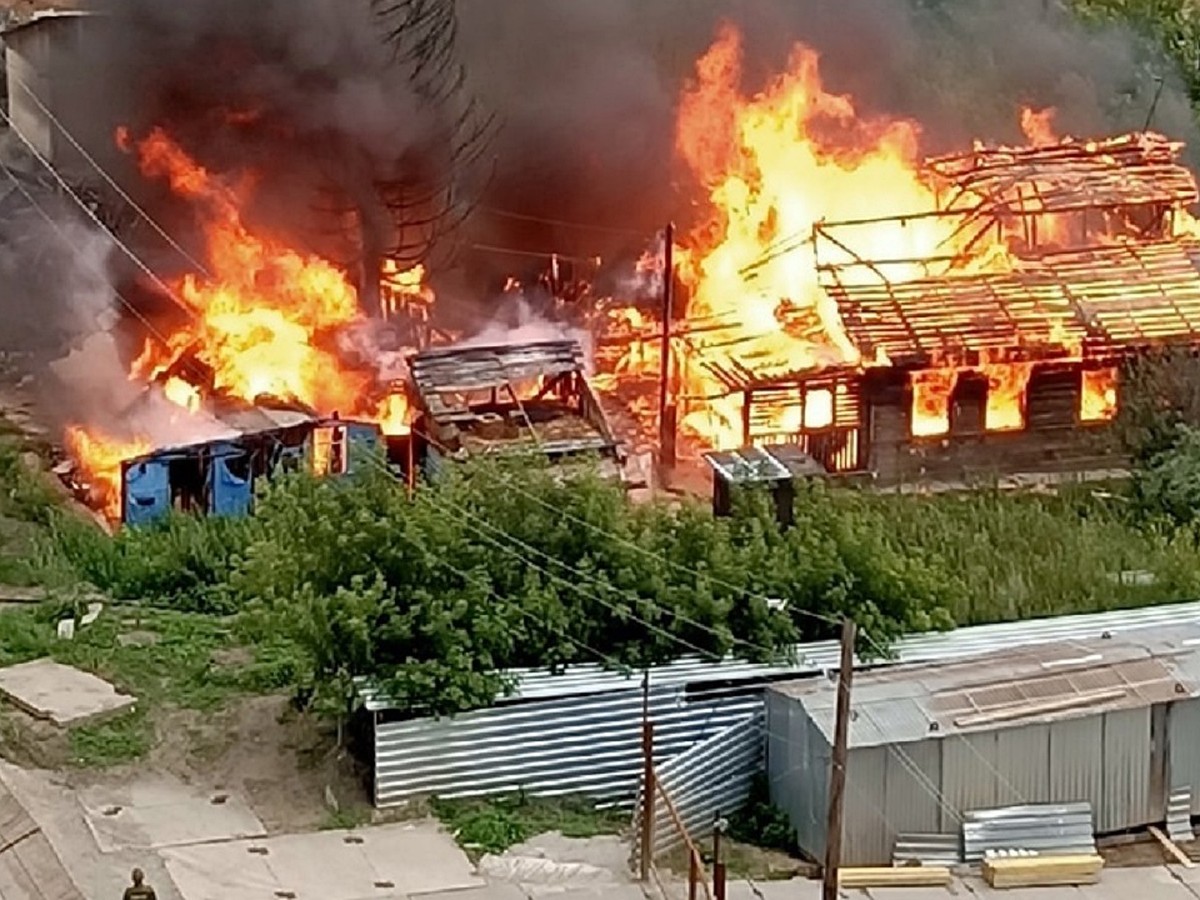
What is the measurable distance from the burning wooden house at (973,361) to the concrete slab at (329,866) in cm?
949

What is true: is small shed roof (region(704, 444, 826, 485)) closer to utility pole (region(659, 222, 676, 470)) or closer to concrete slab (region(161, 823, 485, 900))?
utility pole (region(659, 222, 676, 470))

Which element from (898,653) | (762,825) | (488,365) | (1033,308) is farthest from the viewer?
(1033,308)

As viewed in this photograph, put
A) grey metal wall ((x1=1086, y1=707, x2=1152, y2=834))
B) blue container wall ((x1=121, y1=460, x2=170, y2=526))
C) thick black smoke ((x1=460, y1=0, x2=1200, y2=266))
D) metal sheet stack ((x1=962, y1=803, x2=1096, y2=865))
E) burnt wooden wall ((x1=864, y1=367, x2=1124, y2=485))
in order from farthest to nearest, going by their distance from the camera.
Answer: thick black smoke ((x1=460, y1=0, x2=1200, y2=266)), burnt wooden wall ((x1=864, y1=367, x2=1124, y2=485)), blue container wall ((x1=121, y1=460, x2=170, y2=526)), grey metal wall ((x1=1086, y1=707, x2=1152, y2=834)), metal sheet stack ((x1=962, y1=803, x2=1096, y2=865))

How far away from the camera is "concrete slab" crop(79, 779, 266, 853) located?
19.5m

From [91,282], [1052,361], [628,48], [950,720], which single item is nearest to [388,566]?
[950,720]

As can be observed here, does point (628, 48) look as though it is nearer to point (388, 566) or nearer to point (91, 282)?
point (91, 282)

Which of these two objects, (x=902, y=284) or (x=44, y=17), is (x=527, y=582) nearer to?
(x=902, y=284)

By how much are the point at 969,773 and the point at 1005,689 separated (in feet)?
2.77

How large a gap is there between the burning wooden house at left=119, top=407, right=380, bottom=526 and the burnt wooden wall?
5.46 m

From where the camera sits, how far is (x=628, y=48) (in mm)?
34031

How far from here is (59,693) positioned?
71.2 ft

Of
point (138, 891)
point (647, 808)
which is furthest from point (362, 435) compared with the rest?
point (138, 891)

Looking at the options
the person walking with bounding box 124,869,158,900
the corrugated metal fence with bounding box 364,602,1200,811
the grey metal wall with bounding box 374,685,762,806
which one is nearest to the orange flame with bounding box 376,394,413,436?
the corrugated metal fence with bounding box 364,602,1200,811

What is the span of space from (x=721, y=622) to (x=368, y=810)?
3079mm
